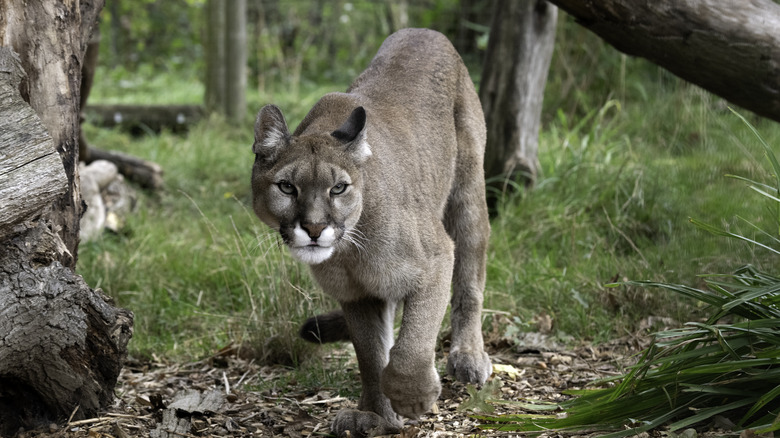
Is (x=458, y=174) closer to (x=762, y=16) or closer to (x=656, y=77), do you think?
(x=762, y=16)

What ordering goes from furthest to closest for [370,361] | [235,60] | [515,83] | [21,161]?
1. [235,60]
2. [515,83]
3. [370,361]
4. [21,161]

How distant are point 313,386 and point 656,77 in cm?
631

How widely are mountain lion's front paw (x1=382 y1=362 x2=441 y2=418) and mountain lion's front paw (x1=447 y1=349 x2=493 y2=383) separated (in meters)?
0.73

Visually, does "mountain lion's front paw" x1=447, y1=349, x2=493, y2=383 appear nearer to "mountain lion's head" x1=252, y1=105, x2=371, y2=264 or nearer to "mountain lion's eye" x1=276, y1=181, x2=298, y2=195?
"mountain lion's head" x1=252, y1=105, x2=371, y2=264

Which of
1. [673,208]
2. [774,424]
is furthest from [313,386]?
[673,208]

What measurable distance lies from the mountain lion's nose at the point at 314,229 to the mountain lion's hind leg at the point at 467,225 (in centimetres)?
146

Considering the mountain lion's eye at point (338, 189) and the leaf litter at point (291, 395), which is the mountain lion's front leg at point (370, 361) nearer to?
the leaf litter at point (291, 395)

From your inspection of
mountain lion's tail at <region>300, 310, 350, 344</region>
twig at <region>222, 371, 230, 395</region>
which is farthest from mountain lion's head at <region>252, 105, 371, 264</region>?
twig at <region>222, 371, 230, 395</region>

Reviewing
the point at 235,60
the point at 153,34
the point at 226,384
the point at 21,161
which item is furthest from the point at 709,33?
the point at 153,34

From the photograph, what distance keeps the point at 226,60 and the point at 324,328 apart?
23.5 ft

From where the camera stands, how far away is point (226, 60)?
1073 cm

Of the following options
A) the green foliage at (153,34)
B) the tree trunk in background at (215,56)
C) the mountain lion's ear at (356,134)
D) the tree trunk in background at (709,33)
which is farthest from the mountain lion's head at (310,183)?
the green foliage at (153,34)

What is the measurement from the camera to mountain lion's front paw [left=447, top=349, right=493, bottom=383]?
170 inches

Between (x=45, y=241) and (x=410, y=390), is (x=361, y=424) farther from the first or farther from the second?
(x=45, y=241)
